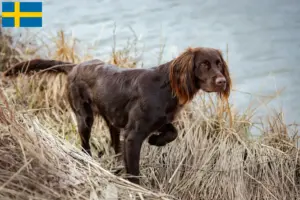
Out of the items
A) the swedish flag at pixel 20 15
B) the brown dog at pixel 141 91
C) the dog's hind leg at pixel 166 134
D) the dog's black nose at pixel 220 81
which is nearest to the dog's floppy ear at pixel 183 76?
the brown dog at pixel 141 91

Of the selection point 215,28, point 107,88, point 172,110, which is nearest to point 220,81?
point 172,110

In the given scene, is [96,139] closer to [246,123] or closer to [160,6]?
[246,123]

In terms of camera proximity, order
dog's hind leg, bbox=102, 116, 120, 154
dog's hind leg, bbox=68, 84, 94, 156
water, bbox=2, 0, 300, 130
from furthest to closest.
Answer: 1. water, bbox=2, 0, 300, 130
2. dog's hind leg, bbox=102, 116, 120, 154
3. dog's hind leg, bbox=68, 84, 94, 156

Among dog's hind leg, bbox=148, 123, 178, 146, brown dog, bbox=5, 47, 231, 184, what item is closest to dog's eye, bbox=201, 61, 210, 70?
brown dog, bbox=5, 47, 231, 184

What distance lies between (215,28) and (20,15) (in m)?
2.83

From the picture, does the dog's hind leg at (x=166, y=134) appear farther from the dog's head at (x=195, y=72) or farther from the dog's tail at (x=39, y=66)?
the dog's tail at (x=39, y=66)

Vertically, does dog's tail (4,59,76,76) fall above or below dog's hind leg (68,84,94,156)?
above

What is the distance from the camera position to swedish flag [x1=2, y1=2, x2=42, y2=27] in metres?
7.97

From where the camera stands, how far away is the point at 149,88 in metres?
3.96

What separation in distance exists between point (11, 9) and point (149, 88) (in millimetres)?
4901

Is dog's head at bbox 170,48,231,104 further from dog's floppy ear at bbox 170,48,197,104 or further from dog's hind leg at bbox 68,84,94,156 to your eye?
dog's hind leg at bbox 68,84,94,156

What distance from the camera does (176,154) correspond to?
4.80 meters

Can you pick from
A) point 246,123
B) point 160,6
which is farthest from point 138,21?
point 246,123

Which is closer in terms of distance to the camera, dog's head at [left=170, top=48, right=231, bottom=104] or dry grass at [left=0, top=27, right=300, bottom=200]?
dry grass at [left=0, top=27, right=300, bottom=200]
